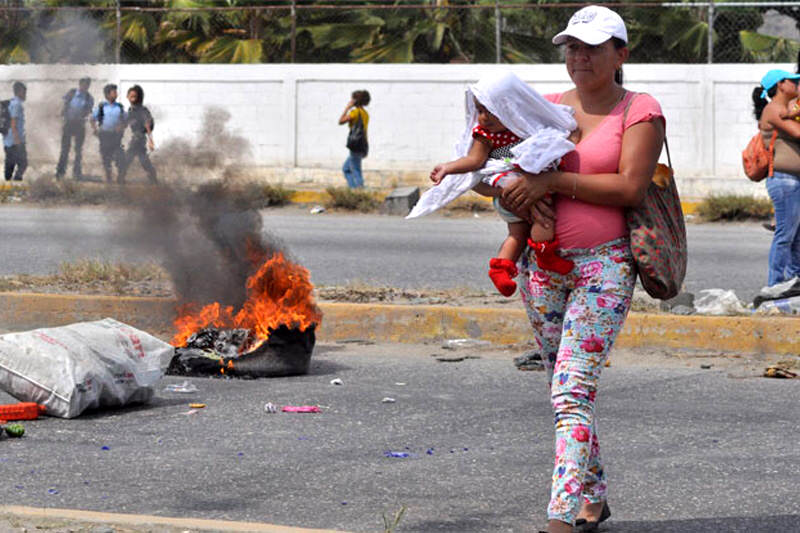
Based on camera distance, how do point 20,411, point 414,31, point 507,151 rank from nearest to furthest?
1. point 507,151
2. point 20,411
3. point 414,31

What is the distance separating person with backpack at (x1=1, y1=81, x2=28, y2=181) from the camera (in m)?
10.2

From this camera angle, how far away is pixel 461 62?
2353 cm

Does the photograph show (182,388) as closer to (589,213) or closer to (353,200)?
(589,213)

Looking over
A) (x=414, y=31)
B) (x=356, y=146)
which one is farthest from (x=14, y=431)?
(x=414, y=31)

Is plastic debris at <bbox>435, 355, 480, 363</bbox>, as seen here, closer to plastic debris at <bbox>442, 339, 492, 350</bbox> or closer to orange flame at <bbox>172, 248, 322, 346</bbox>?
plastic debris at <bbox>442, 339, 492, 350</bbox>

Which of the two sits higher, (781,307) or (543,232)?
(543,232)

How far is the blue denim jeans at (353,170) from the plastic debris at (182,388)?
1438cm

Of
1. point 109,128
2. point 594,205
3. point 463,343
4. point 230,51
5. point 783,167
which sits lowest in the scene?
point 463,343

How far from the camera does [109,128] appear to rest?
10.3 m

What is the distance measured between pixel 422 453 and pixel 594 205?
1.75m

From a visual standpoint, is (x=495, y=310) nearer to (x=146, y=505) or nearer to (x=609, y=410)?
(x=609, y=410)

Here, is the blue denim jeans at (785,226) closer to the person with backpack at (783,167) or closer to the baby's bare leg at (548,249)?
the person with backpack at (783,167)

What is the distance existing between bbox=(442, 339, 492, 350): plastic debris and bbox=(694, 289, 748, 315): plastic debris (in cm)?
141

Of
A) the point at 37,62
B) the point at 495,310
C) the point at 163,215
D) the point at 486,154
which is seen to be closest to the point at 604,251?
Result: the point at 486,154
